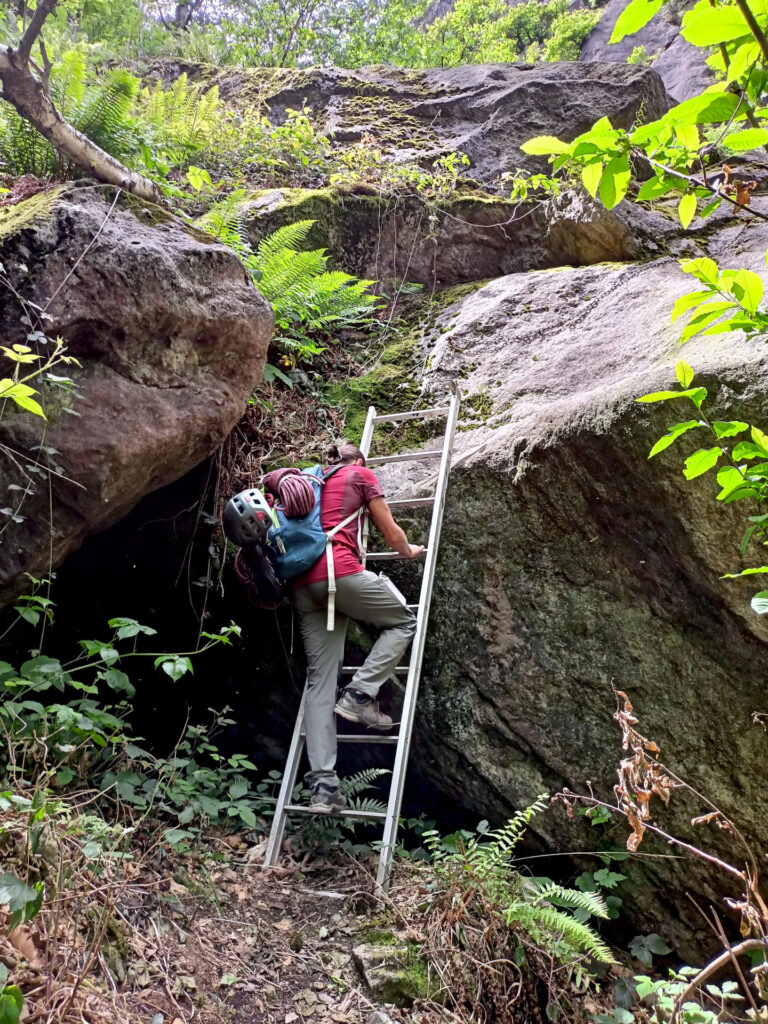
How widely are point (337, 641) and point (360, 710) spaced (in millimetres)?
494

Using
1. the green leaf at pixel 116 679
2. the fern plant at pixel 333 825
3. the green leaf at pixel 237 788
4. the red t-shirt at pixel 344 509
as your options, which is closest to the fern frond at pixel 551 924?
the fern plant at pixel 333 825

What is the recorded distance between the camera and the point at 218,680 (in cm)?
519

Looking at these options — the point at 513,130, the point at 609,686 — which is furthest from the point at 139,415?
the point at 513,130

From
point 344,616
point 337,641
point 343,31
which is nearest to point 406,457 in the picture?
point 344,616

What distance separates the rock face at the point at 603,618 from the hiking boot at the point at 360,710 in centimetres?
40

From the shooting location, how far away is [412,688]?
4.46m

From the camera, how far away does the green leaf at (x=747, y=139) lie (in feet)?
4.36

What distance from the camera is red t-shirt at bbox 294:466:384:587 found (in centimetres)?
454

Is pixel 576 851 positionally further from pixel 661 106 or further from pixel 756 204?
pixel 661 106

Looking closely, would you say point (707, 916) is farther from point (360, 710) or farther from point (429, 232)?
point (429, 232)

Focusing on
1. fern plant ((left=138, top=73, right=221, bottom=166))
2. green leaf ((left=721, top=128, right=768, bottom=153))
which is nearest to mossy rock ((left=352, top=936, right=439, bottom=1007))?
green leaf ((left=721, top=128, right=768, bottom=153))

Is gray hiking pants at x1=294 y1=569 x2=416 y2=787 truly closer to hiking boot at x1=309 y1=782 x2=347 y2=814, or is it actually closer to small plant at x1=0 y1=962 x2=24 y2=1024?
hiking boot at x1=309 y1=782 x2=347 y2=814

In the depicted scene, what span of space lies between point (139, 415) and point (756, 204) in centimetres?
649

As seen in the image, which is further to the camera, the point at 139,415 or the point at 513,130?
the point at 513,130
